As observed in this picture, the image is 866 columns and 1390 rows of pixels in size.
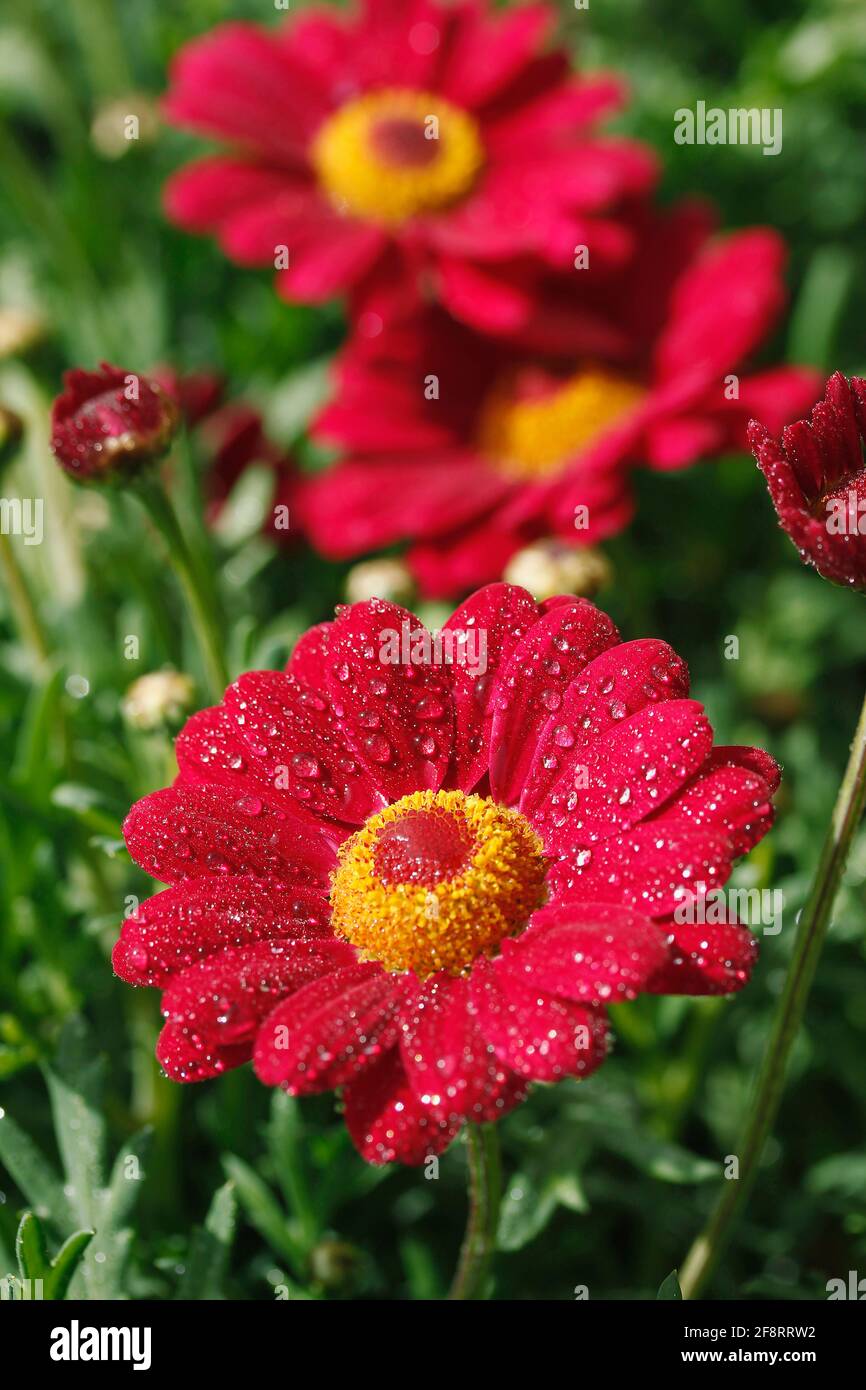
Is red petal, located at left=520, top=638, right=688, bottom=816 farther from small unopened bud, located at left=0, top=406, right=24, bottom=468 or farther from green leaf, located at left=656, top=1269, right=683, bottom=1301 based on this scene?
small unopened bud, located at left=0, top=406, right=24, bottom=468

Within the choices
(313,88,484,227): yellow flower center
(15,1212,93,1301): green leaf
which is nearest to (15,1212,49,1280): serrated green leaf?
(15,1212,93,1301): green leaf

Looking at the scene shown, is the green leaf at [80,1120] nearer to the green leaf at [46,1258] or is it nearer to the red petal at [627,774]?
the green leaf at [46,1258]

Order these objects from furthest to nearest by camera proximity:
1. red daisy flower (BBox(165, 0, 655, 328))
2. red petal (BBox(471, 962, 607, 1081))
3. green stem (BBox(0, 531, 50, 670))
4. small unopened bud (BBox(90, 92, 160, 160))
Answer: small unopened bud (BBox(90, 92, 160, 160)) < red daisy flower (BBox(165, 0, 655, 328)) < green stem (BBox(0, 531, 50, 670)) < red petal (BBox(471, 962, 607, 1081))

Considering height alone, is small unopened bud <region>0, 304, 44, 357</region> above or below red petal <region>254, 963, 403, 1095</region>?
above

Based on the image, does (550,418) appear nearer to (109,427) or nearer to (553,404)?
(553,404)

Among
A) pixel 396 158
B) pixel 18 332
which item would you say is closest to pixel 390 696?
pixel 18 332

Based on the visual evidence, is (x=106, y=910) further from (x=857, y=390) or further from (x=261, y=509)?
(x=857, y=390)

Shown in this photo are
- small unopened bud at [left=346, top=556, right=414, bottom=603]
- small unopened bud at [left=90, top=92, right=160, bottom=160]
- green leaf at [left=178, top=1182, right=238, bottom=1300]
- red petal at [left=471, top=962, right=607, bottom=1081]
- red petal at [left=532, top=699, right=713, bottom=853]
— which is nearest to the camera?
red petal at [left=471, top=962, right=607, bottom=1081]
